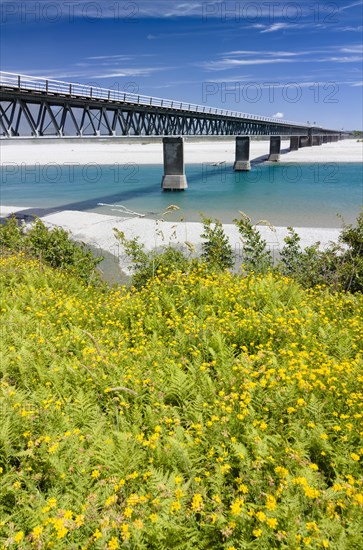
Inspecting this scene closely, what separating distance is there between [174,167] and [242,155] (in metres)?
41.1

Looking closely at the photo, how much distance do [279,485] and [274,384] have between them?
1742mm

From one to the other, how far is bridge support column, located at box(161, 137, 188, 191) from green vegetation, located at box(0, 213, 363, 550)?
52.7 meters

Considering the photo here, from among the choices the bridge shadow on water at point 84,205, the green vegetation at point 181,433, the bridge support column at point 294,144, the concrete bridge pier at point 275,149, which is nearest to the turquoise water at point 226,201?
the bridge shadow on water at point 84,205

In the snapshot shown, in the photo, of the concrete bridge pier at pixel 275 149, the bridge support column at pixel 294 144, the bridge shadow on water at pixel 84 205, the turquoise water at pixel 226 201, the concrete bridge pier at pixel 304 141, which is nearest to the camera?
the turquoise water at pixel 226 201

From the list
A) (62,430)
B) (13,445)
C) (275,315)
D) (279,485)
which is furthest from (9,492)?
(275,315)

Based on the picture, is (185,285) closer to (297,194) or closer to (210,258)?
(210,258)

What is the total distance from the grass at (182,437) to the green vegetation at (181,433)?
0.02m

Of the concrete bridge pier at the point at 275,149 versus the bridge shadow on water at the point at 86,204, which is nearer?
the bridge shadow on water at the point at 86,204

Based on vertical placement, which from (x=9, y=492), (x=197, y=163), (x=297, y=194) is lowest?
(x=9, y=492)

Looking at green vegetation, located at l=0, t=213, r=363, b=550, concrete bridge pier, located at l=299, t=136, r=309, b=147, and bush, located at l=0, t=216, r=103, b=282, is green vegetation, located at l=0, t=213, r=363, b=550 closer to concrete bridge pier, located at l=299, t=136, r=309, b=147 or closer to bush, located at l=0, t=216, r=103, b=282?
bush, located at l=0, t=216, r=103, b=282

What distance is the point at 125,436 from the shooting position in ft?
15.2

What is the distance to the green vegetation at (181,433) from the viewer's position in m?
3.69

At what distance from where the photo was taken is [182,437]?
482 cm

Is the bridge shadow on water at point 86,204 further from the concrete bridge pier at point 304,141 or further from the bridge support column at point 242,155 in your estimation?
the concrete bridge pier at point 304,141
